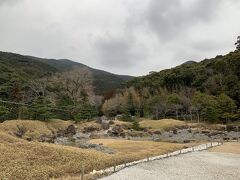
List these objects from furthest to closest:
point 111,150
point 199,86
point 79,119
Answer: point 199,86, point 79,119, point 111,150

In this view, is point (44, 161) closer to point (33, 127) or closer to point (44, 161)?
point (44, 161)

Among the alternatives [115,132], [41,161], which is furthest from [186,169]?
[115,132]

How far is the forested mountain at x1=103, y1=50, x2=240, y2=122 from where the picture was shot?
83.2 m

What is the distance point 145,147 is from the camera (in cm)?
4566

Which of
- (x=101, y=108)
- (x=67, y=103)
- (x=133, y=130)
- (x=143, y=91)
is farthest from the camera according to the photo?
(x=101, y=108)

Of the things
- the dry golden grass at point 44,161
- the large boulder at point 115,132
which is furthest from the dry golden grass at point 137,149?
the large boulder at point 115,132

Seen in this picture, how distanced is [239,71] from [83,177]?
82.2 meters

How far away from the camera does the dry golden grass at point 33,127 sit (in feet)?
199

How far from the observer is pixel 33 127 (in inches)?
2692

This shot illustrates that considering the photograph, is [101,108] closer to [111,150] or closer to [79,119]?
[79,119]

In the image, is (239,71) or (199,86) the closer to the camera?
(239,71)

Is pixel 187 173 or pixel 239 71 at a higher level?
pixel 239 71

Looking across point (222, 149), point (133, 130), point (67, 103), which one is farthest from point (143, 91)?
point (222, 149)

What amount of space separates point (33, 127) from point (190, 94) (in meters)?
51.2
